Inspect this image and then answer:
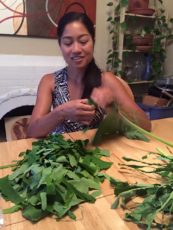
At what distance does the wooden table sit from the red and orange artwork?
165 centimetres

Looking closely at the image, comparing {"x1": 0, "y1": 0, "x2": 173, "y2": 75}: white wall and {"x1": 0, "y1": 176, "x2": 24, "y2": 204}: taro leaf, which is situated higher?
{"x1": 0, "y1": 0, "x2": 173, "y2": 75}: white wall

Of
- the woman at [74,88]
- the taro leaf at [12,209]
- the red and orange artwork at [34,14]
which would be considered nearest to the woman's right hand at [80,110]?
the woman at [74,88]

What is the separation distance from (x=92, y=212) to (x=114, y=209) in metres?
0.05

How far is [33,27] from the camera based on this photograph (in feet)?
7.43

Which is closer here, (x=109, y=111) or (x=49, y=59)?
(x=109, y=111)

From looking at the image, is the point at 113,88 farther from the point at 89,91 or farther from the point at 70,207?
the point at 70,207

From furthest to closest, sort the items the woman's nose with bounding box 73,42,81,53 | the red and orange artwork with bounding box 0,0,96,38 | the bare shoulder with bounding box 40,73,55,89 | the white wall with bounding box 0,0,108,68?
1. the white wall with bounding box 0,0,108,68
2. the red and orange artwork with bounding box 0,0,96,38
3. the bare shoulder with bounding box 40,73,55,89
4. the woman's nose with bounding box 73,42,81,53

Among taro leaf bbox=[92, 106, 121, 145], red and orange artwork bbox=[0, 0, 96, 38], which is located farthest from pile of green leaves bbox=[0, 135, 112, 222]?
red and orange artwork bbox=[0, 0, 96, 38]

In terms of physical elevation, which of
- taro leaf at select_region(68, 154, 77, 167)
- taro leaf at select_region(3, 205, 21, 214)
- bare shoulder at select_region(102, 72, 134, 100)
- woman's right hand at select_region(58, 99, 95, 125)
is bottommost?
taro leaf at select_region(3, 205, 21, 214)

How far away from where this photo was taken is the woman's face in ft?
3.56

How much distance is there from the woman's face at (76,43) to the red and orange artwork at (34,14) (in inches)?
50.3

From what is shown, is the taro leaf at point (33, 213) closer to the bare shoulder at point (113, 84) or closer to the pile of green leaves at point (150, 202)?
the pile of green leaves at point (150, 202)

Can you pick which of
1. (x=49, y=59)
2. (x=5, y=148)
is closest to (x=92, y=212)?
(x=5, y=148)

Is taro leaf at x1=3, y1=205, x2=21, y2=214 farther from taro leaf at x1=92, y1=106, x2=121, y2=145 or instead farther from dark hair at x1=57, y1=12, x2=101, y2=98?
dark hair at x1=57, y1=12, x2=101, y2=98
